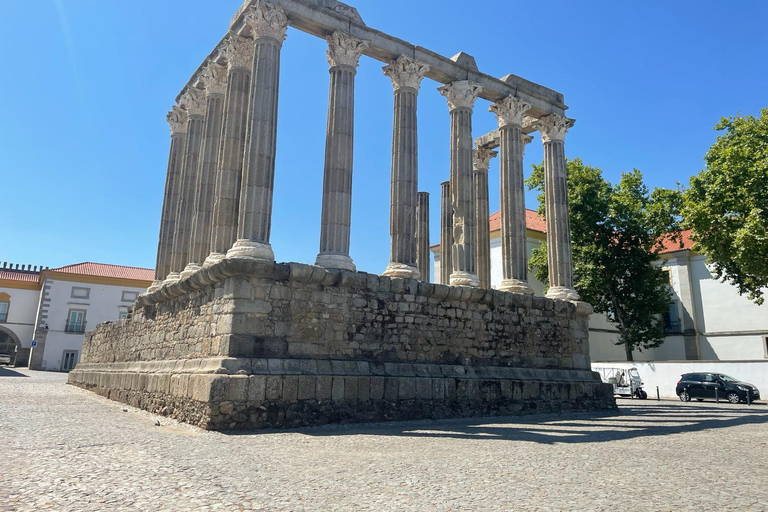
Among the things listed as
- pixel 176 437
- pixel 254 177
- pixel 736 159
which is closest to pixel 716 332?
pixel 736 159

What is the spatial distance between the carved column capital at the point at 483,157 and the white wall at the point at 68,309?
3217 centimetres

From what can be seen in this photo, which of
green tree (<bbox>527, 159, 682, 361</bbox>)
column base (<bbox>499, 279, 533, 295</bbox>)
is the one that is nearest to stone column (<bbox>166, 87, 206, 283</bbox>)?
column base (<bbox>499, 279, 533, 295</bbox>)

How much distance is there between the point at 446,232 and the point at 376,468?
13.5 meters

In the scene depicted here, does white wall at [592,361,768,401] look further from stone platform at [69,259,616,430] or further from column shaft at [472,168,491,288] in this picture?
column shaft at [472,168,491,288]

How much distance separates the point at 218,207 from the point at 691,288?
29.5m

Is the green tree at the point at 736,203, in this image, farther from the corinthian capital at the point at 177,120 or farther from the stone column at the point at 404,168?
the corinthian capital at the point at 177,120

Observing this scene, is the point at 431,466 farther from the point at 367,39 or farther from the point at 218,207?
the point at 367,39

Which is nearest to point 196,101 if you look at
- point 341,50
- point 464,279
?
point 341,50

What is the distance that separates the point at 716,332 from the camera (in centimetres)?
3127

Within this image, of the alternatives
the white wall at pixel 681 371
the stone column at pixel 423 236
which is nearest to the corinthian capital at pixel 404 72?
the stone column at pixel 423 236

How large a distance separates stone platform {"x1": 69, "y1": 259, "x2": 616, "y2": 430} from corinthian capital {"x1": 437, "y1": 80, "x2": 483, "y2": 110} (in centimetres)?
538

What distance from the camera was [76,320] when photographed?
41562 mm

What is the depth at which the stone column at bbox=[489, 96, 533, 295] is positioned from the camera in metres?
15.9

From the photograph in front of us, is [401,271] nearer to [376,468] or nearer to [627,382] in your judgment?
[376,468]
